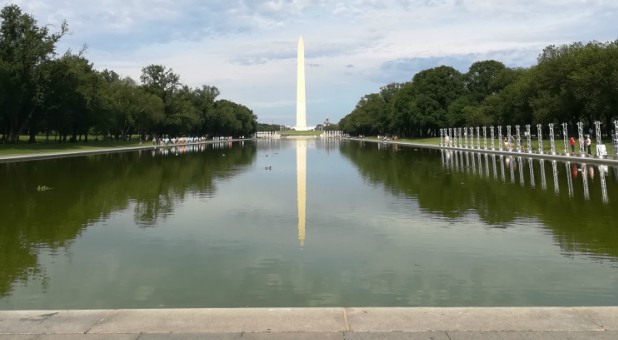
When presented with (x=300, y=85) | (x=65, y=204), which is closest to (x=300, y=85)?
(x=300, y=85)

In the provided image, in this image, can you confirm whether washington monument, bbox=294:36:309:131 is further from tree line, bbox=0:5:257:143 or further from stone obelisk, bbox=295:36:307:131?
tree line, bbox=0:5:257:143

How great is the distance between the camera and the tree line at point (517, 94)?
55281 millimetres

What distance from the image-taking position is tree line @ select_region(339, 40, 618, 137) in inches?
2176

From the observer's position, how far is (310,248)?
10.2 meters

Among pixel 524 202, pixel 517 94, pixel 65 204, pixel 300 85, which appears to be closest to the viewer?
pixel 524 202

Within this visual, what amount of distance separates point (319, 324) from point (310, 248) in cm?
493

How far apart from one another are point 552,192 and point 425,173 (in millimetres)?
9773

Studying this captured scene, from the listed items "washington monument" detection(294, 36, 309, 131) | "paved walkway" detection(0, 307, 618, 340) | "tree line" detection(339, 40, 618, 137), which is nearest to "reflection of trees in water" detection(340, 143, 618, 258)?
"paved walkway" detection(0, 307, 618, 340)

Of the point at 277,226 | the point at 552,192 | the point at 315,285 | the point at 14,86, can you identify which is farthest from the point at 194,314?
the point at 14,86

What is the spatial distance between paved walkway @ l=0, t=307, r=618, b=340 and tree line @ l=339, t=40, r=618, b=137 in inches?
2204

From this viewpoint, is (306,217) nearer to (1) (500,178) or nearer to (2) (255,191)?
(2) (255,191)

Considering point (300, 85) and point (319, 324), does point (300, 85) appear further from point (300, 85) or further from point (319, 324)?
point (319, 324)

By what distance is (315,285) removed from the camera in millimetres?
7688

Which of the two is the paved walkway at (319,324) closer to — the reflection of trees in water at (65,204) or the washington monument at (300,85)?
the reflection of trees in water at (65,204)
